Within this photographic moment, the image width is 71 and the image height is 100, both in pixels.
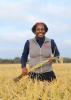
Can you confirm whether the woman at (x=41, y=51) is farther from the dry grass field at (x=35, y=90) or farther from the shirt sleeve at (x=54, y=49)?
the dry grass field at (x=35, y=90)

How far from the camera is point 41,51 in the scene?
28.3 feet

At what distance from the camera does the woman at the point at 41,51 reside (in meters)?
8.63

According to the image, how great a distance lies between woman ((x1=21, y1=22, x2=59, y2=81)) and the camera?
28.3 feet

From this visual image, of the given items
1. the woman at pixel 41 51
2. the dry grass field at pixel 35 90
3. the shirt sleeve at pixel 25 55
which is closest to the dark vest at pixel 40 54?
the woman at pixel 41 51

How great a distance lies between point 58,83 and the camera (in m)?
8.02

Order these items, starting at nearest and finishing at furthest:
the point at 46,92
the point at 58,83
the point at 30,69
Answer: the point at 46,92 < the point at 58,83 < the point at 30,69

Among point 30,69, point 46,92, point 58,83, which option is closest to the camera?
point 46,92

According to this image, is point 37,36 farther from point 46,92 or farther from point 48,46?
point 46,92

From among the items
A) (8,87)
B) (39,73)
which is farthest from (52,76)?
(8,87)

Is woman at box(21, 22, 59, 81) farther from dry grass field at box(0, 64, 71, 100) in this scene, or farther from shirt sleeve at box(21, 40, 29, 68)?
dry grass field at box(0, 64, 71, 100)

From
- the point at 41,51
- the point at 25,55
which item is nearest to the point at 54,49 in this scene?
the point at 41,51

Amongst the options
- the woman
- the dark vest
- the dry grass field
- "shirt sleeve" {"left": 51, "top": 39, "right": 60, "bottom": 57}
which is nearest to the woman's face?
the woman

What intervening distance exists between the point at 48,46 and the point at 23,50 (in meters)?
0.46

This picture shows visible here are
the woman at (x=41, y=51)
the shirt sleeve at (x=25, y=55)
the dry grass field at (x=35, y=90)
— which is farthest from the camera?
the shirt sleeve at (x=25, y=55)
